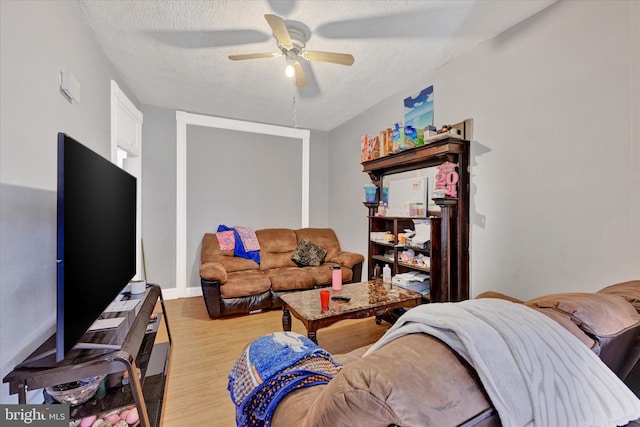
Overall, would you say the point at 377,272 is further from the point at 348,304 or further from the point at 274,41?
the point at 274,41

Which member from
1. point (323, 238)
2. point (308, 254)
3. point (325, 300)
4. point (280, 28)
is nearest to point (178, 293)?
point (308, 254)

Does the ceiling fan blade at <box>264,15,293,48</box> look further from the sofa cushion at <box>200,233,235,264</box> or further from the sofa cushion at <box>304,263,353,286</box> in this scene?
the sofa cushion at <box>200,233,235,264</box>

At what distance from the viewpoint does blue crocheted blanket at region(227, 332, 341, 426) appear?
2.60ft

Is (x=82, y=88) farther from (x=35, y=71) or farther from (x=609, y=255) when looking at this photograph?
(x=609, y=255)

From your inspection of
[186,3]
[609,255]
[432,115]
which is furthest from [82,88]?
[609,255]

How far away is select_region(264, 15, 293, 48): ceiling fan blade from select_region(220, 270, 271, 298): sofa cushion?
2.38 m

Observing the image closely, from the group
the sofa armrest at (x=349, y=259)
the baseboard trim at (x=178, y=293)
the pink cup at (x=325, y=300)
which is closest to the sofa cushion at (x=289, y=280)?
the sofa armrest at (x=349, y=259)

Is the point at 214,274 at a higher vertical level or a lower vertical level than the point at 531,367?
lower

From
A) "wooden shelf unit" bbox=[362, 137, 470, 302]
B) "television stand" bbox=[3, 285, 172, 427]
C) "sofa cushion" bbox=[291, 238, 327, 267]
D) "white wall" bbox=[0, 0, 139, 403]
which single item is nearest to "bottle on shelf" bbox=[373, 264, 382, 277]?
"wooden shelf unit" bbox=[362, 137, 470, 302]

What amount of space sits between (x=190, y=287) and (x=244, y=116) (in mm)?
2580

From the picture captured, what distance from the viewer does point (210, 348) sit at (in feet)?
7.66

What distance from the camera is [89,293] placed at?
1.11 metres

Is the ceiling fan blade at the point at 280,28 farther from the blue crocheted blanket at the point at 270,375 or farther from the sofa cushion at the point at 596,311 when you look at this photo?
the sofa cushion at the point at 596,311

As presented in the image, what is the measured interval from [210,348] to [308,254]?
1.80 m
